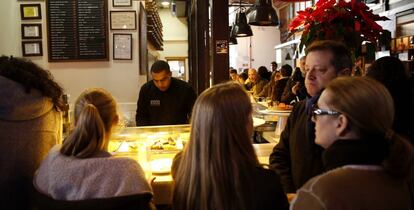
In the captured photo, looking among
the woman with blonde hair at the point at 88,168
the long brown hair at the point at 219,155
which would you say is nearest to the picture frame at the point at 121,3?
the woman with blonde hair at the point at 88,168

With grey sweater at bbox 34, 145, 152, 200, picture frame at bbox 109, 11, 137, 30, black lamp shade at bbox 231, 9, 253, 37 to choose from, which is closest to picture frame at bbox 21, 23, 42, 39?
picture frame at bbox 109, 11, 137, 30

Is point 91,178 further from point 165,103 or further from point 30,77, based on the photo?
point 165,103

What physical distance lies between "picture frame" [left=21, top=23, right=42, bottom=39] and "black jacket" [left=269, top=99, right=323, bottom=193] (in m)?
3.39

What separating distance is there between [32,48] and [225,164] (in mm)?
3861

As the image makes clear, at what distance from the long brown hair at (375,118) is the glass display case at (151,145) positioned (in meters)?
1.20

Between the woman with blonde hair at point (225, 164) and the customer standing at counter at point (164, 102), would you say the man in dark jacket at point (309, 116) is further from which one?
the customer standing at counter at point (164, 102)

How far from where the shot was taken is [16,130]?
1.99 metres

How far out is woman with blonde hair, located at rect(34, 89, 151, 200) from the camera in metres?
1.65

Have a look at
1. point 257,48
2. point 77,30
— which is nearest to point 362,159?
point 77,30

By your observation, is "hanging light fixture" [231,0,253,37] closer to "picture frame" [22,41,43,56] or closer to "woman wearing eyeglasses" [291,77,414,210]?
"picture frame" [22,41,43,56]

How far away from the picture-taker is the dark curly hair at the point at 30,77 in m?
2.03

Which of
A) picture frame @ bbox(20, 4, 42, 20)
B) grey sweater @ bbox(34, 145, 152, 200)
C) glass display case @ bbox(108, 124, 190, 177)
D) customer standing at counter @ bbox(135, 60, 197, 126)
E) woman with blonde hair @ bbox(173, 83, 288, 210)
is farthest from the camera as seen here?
picture frame @ bbox(20, 4, 42, 20)

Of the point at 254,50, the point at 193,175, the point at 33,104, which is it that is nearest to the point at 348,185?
the point at 193,175

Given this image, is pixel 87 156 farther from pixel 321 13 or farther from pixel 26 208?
pixel 321 13
